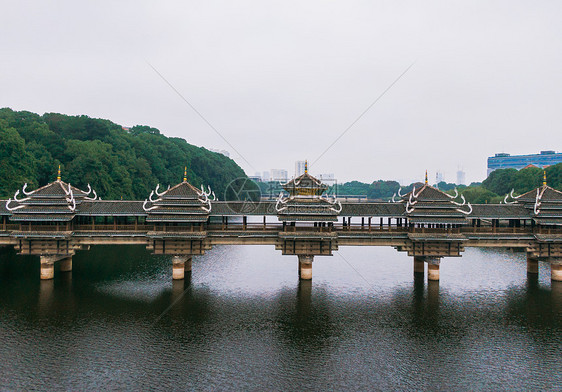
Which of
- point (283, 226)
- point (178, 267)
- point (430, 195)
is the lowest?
point (178, 267)

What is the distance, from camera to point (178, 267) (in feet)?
133

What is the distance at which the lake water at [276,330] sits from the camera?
22609 mm

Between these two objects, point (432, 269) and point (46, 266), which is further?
point (432, 269)

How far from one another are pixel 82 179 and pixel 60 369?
56672 mm

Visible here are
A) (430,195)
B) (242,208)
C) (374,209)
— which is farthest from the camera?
(374,209)

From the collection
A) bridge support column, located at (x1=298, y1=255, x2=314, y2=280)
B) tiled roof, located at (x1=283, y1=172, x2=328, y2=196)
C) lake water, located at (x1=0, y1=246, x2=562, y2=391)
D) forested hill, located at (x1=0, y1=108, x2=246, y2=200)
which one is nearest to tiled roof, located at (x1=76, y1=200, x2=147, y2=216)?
lake water, located at (x1=0, y1=246, x2=562, y2=391)

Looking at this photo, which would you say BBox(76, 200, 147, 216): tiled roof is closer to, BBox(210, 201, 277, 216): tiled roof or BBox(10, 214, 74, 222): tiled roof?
BBox(10, 214, 74, 222): tiled roof

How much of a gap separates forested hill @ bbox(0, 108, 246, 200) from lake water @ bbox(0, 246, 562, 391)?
75.8 feet

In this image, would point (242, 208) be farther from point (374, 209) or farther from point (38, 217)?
point (38, 217)

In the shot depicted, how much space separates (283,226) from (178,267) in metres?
11.6

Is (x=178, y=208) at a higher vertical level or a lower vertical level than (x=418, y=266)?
higher

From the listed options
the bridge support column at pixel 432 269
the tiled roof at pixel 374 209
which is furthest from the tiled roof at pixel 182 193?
the bridge support column at pixel 432 269

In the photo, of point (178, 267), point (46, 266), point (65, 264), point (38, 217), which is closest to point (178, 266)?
point (178, 267)

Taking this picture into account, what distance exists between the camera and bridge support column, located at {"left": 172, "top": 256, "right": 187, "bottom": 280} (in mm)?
40144
